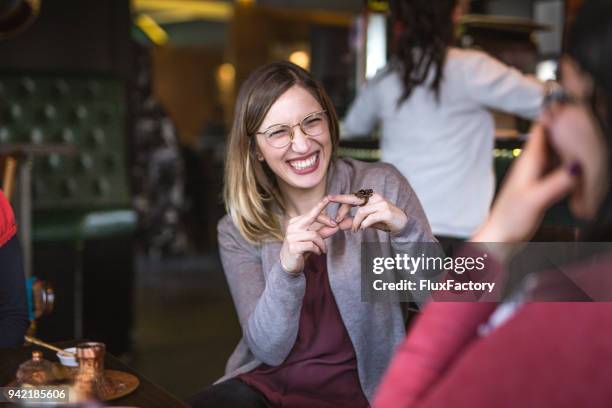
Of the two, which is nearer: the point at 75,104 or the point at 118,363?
the point at 118,363

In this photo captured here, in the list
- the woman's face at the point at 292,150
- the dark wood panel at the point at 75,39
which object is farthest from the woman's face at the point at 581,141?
the dark wood panel at the point at 75,39

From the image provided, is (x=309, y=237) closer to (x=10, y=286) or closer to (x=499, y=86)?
(x=10, y=286)

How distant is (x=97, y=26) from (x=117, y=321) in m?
1.67

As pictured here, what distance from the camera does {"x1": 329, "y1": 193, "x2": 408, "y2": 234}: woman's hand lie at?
1503 millimetres

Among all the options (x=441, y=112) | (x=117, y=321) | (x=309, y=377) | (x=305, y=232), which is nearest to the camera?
(x=305, y=232)

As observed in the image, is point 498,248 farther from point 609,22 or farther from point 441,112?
point 441,112

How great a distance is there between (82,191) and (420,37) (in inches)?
94.5

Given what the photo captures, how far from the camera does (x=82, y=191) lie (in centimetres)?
445

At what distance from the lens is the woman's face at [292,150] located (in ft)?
5.72

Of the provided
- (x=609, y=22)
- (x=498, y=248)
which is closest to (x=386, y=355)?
(x=498, y=248)

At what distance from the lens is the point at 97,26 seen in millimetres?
4555

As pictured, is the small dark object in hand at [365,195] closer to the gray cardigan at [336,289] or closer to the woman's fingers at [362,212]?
the woman's fingers at [362,212]

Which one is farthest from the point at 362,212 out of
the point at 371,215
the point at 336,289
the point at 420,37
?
the point at 420,37

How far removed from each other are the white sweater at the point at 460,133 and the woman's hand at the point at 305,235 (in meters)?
1.22
